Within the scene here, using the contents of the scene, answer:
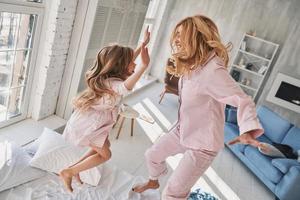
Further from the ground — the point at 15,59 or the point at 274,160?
the point at 15,59

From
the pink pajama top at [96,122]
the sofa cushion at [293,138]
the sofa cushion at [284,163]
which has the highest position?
the pink pajama top at [96,122]

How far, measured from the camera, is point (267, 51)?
19.4 feet

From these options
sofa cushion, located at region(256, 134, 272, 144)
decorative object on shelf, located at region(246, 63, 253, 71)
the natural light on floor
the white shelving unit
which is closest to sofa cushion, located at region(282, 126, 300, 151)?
sofa cushion, located at region(256, 134, 272, 144)

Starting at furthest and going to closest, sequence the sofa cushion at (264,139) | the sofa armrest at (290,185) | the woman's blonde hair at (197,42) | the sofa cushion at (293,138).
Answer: the sofa cushion at (264,139) → the sofa cushion at (293,138) → the sofa armrest at (290,185) → the woman's blonde hair at (197,42)

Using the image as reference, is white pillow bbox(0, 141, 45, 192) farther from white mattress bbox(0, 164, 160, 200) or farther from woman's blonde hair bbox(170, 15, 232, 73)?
woman's blonde hair bbox(170, 15, 232, 73)

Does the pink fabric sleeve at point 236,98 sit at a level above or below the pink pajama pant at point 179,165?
above

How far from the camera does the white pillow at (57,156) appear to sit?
2.31 meters

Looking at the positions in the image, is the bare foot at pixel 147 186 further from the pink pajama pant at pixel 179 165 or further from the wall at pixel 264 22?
the wall at pixel 264 22

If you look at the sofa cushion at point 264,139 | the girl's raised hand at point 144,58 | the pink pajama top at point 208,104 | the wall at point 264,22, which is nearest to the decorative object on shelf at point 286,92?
the wall at point 264,22

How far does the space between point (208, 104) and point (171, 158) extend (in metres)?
1.85

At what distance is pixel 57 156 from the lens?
2.36 metres

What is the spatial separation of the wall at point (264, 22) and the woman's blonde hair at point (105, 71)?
4.30m

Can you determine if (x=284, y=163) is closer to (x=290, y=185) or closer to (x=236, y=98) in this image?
(x=290, y=185)

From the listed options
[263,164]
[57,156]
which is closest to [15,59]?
[57,156]
